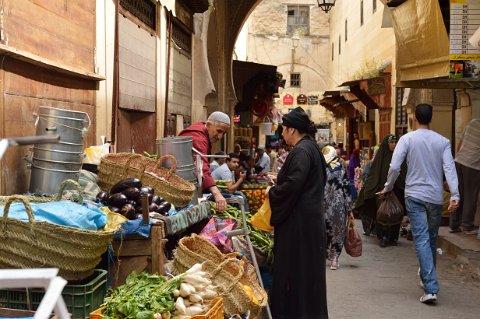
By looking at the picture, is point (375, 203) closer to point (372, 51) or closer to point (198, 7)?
point (198, 7)

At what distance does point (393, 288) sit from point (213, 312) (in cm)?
425

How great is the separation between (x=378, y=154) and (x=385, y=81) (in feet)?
32.4

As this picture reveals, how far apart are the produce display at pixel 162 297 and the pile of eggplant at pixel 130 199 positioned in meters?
0.66

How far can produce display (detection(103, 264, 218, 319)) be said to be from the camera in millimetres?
3641

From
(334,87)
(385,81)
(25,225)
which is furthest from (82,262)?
(334,87)

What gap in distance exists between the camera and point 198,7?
39.5 ft

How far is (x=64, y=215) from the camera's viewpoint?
3.67m

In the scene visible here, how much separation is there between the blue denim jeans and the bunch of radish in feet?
10.2

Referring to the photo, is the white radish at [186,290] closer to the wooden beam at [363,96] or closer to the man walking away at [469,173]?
the man walking away at [469,173]

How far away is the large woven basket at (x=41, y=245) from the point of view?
3555mm

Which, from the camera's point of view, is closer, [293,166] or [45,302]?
[45,302]

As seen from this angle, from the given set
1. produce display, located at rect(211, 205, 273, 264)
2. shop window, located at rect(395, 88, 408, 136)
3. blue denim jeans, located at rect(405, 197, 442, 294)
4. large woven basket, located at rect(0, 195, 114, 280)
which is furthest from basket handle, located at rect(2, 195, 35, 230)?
shop window, located at rect(395, 88, 408, 136)

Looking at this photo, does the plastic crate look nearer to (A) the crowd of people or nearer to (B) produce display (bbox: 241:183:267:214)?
(A) the crowd of people

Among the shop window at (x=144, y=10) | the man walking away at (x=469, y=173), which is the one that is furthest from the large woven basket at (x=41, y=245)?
the man walking away at (x=469, y=173)
